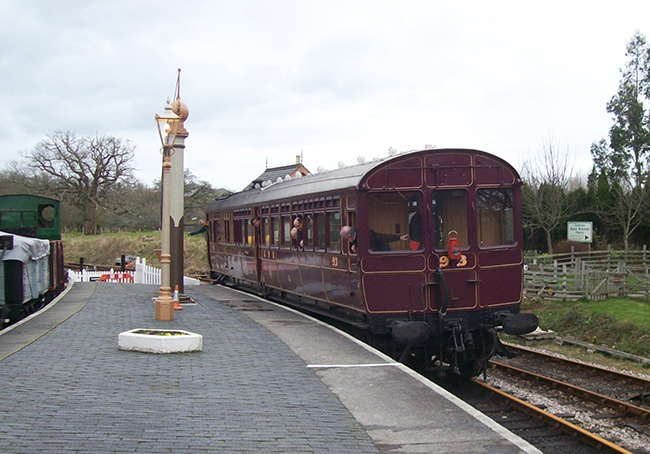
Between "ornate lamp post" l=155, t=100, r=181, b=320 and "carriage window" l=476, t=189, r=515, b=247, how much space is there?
19.2 feet

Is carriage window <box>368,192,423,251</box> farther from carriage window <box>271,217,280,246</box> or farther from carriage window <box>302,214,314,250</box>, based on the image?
carriage window <box>271,217,280,246</box>

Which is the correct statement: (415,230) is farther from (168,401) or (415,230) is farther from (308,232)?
(168,401)

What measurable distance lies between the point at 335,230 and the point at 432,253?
1752mm

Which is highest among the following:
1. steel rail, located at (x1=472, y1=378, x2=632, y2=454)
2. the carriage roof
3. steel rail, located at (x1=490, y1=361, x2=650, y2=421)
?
the carriage roof

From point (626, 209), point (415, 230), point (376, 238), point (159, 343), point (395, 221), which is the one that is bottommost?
point (159, 343)

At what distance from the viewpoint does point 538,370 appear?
1347cm

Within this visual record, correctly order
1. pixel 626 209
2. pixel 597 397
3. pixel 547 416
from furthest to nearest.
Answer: pixel 626 209 → pixel 597 397 → pixel 547 416

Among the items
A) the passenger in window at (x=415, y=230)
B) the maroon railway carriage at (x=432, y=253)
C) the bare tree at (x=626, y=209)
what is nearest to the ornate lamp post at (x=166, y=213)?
the maroon railway carriage at (x=432, y=253)

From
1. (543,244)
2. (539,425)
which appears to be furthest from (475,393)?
(543,244)

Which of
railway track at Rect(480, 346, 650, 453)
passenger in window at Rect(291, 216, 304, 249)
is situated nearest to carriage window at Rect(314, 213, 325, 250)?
passenger in window at Rect(291, 216, 304, 249)

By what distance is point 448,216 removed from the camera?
34.0ft

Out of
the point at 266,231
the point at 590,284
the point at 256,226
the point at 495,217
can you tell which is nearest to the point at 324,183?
the point at 495,217

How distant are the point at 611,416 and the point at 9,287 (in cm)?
1071

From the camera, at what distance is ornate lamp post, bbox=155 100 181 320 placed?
42.0ft
